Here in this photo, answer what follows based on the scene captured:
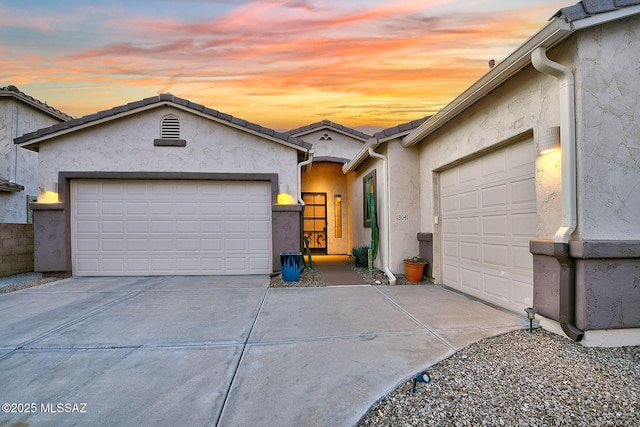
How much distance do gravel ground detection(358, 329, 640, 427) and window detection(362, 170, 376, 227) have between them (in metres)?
6.02

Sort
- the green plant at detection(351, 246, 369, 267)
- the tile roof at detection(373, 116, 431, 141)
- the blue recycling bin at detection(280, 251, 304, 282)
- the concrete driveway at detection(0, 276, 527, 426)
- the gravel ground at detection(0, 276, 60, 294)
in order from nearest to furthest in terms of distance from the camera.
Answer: the concrete driveway at detection(0, 276, 527, 426) < the gravel ground at detection(0, 276, 60, 294) < the blue recycling bin at detection(280, 251, 304, 282) < the tile roof at detection(373, 116, 431, 141) < the green plant at detection(351, 246, 369, 267)

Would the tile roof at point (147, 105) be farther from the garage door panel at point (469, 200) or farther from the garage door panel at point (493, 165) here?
the garage door panel at point (493, 165)

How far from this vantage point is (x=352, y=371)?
2789 millimetres

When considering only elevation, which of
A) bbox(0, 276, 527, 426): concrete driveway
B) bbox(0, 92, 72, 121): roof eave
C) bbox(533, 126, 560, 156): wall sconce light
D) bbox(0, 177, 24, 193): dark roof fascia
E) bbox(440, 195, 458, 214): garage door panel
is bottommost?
bbox(0, 276, 527, 426): concrete driveway

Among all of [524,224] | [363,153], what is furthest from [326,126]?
[524,224]

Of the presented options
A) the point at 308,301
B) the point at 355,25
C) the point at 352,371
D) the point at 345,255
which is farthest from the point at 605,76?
the point at 345,255

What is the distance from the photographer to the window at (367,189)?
885 cm

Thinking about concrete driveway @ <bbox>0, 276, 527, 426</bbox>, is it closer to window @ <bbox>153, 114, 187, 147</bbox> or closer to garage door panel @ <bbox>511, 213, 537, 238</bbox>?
garage door panel @ <bbox>511, 213, 537, 238</bbox>

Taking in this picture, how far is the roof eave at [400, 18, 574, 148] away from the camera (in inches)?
129

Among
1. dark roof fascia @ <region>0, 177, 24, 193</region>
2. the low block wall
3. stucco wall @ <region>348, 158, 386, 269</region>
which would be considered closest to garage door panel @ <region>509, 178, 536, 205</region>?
stucco wall @ <region>348, 158, 386, 269</region>

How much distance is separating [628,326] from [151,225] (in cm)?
859

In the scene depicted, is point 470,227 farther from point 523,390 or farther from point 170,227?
point 170,227

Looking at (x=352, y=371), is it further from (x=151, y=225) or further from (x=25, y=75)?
(x=25, y=75)

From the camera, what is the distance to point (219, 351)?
10.8 feet
